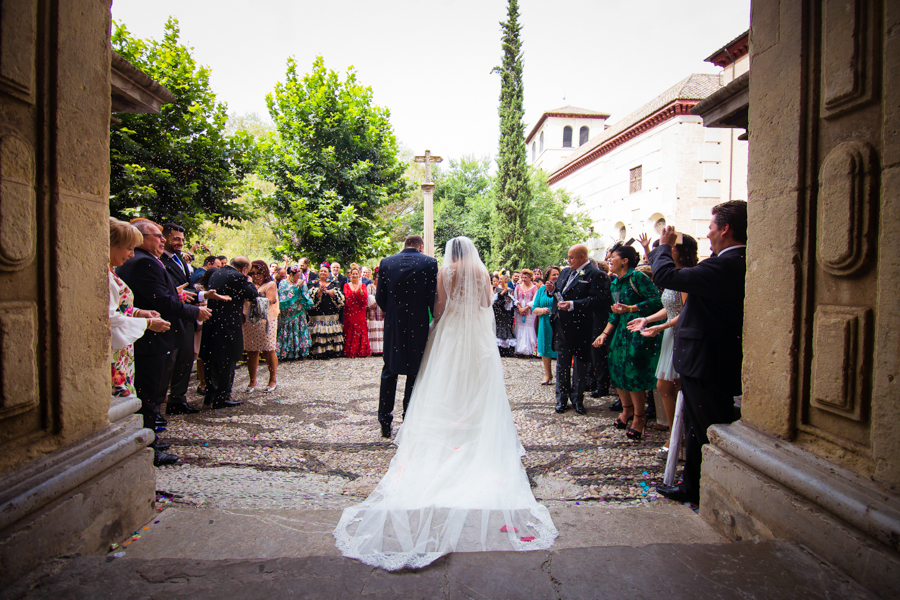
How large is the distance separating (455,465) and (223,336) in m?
3.77

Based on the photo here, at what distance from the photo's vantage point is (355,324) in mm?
9594

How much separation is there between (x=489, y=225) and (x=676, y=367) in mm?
24795

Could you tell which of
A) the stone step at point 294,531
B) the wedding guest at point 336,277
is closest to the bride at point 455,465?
the stone step at point 294,531

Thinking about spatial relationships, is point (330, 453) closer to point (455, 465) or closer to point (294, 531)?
point (455, 465)

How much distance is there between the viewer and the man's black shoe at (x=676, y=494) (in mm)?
2965

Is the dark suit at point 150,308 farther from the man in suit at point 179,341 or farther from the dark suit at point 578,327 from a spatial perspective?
the dark suit at point 578,327

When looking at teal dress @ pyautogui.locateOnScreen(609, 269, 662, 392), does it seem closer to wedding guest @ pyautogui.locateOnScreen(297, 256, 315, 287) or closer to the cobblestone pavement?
the cobblestone pavement

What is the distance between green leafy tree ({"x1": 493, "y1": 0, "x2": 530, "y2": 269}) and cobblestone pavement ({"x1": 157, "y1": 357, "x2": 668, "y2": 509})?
19695 millimetres

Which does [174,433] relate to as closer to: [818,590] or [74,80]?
[74,80]

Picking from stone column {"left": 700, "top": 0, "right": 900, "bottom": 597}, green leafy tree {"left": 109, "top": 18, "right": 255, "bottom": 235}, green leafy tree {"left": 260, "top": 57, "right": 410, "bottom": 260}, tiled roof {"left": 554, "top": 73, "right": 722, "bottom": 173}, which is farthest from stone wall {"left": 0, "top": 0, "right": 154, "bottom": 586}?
tiled roof {"left": 554, "top": 73, "right": 722, "bottom": 173}

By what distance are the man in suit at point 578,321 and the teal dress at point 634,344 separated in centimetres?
55

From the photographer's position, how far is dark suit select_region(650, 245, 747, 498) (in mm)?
2803

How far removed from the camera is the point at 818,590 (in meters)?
1.70

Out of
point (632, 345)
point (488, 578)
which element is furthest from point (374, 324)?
point (488, 578)
